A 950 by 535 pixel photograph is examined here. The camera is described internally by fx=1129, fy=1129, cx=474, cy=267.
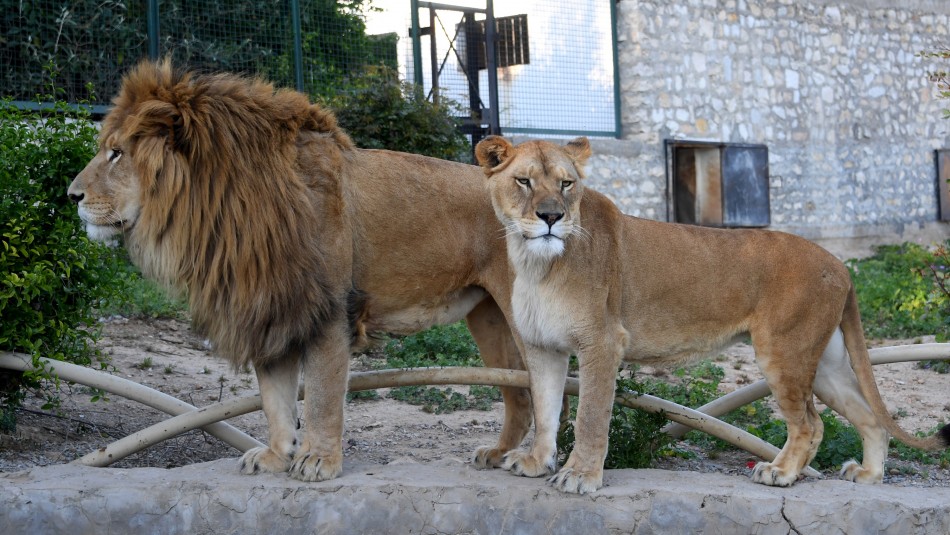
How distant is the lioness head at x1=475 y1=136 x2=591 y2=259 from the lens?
453 cm

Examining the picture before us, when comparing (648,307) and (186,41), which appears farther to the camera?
(186,41)

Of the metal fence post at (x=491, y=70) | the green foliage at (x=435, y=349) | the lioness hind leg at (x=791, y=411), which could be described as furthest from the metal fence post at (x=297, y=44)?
the lioness hind leg at (x=791, y=411)

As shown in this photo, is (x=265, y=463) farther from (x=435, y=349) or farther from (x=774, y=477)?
Result: (x=435, y=349)

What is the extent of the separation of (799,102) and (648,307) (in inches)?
502

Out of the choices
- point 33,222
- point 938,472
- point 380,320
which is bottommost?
point 938,472

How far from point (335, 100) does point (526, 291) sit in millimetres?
6901

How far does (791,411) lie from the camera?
497cm

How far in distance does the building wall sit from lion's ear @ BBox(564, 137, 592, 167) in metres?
9.32

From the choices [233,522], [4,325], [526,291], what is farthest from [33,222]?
[526,291]

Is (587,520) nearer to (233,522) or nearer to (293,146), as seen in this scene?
(233,522)

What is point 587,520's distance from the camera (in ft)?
15.1

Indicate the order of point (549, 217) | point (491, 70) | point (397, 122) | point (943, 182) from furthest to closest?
point (943, 182)
point (491, 70)
point (397, 122)
point (549, 217)

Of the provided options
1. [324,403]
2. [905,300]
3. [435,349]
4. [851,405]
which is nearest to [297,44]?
[435,349]

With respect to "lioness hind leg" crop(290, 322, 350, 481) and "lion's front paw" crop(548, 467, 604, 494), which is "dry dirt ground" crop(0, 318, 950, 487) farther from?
"lion's front paw" crop(548, 467, 604, 494)
